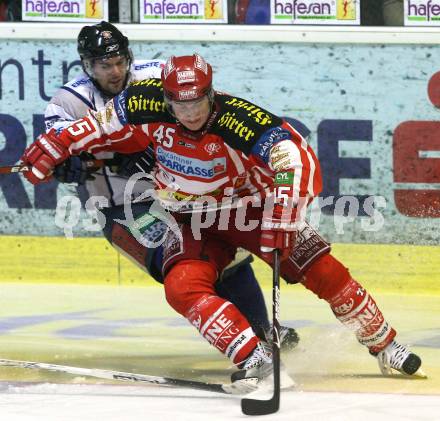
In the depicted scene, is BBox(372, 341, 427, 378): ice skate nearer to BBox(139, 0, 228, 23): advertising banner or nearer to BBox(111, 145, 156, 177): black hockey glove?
BBox(111, 145, 156, 177): black hockey glove

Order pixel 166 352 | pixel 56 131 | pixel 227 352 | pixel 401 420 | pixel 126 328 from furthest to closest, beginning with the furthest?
pixel 126 328 → pixel 166 352 → pixel 56 131 → pixel 227 352 → pixel 401 420

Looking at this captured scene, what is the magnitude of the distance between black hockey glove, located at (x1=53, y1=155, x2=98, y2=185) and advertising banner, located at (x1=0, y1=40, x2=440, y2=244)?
6.89 feet

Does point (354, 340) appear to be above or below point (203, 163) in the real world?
below

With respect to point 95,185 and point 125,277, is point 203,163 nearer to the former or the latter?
point 95,185

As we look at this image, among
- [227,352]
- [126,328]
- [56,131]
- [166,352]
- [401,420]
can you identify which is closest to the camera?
[401,420]

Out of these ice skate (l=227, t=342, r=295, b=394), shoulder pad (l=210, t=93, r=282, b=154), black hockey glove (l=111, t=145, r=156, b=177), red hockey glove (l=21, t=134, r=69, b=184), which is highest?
shoulder pad (l=210, t=93, r=282, b=154)

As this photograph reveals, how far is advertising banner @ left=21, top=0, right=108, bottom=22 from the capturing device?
7.48 meters

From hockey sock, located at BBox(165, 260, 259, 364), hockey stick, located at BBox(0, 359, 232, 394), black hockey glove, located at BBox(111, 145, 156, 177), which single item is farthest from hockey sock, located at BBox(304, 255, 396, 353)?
black hockey glove, located at BBox(111, 145, 156, 177)

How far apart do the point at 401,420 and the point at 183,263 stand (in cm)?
106

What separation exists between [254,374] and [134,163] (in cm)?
151

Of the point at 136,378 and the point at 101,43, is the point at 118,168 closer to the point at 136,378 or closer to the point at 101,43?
the point at 101,43

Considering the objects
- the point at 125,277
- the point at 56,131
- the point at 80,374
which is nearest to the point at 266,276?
the point at 125,277

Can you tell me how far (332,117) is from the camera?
290 inches

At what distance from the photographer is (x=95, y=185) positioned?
5.72m
